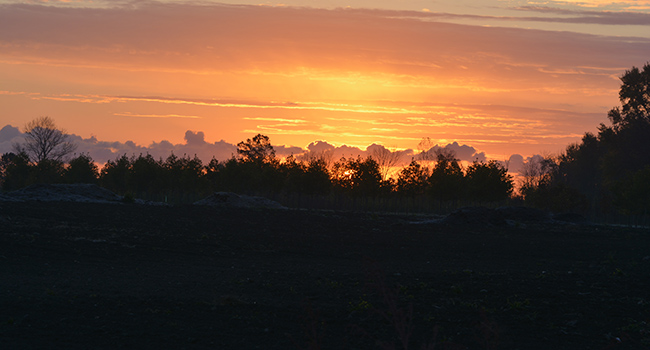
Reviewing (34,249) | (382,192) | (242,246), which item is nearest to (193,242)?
(242,246)

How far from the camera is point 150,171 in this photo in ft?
289

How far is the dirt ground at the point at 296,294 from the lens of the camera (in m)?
9.41

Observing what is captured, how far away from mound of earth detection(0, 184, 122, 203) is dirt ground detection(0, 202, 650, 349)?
67.0 feet

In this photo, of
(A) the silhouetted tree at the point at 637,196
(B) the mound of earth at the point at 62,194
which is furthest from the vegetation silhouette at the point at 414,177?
(B) the mound of earth at the point at 62,194

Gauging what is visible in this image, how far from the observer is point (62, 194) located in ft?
153

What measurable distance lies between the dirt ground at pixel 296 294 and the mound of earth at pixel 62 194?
20432 millimetres

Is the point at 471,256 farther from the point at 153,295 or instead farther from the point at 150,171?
the point at 150,171

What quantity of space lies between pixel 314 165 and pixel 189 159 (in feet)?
89.2

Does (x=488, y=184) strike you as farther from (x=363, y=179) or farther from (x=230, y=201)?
(x=230, y=201)

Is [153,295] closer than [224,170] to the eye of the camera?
Yes

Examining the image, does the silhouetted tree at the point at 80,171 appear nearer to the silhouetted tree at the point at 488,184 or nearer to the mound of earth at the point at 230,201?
the mound of earth at the point at 230,201

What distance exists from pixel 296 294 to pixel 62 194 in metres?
40.2

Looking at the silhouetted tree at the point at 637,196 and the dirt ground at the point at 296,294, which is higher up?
the silhouetted tree at the point at 637,196

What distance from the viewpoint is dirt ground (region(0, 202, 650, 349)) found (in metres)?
9.41
